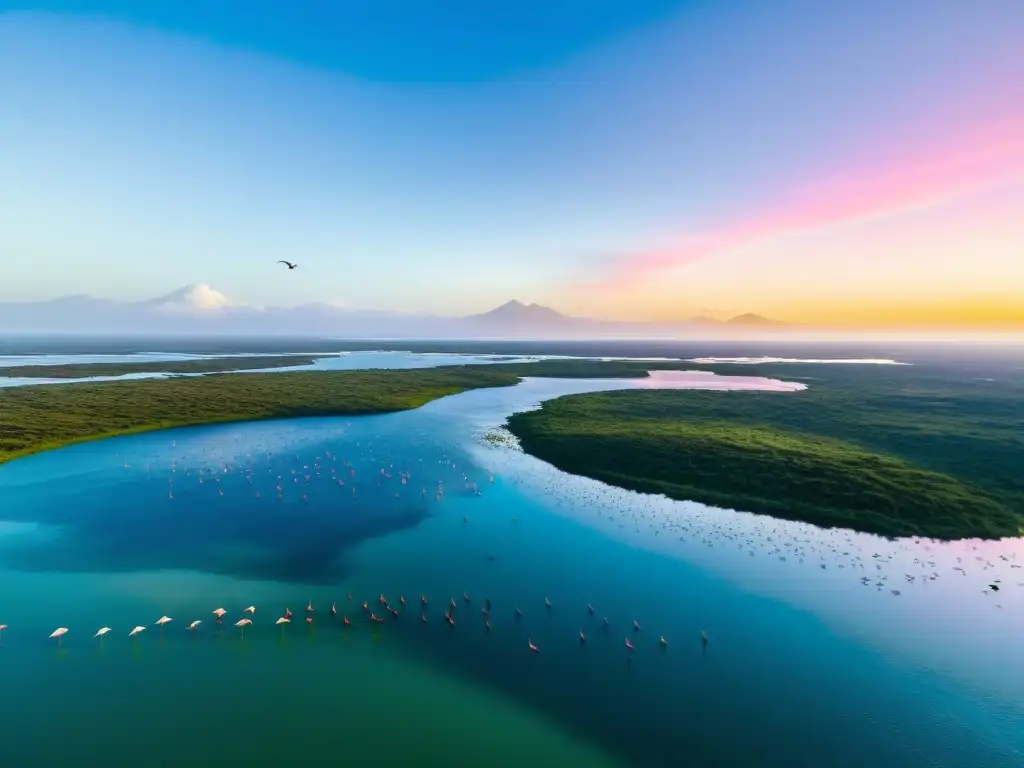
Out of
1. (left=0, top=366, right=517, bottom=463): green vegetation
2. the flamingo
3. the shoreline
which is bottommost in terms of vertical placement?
the flamingo

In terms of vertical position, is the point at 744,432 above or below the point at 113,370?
below

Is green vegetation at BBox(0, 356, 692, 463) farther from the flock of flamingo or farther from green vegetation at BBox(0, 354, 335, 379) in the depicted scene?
the flock of flamingo

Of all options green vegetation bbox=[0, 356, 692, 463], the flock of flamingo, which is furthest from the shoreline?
the flock of flamingo

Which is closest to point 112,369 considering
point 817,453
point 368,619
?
point 368,619

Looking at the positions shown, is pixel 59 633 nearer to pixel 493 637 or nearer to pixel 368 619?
pixel 368 619

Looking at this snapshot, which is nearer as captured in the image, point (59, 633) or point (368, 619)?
point (59, 633)

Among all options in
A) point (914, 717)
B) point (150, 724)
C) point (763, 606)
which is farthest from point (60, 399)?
point (914, 717)

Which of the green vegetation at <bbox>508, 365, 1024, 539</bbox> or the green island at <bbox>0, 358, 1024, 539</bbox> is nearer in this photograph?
the green vegetation at <bbox>508, 365, 1024, 539</bbox>

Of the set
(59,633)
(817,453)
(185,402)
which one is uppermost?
(185,402)
